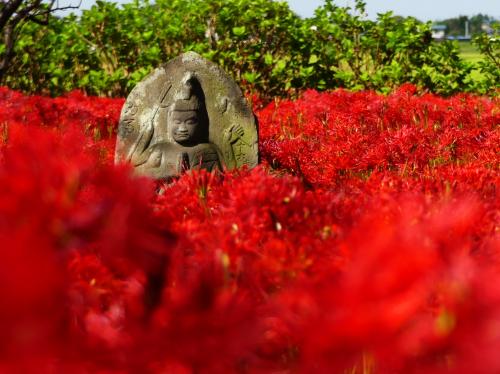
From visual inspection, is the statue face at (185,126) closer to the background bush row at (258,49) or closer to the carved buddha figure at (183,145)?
the carved buddha figure at (183,145)

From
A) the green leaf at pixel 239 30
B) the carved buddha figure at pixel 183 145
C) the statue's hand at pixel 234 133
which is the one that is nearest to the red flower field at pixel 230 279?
the carved buddha figure at pixel 183 145

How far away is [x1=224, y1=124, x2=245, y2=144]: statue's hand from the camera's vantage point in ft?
14.8

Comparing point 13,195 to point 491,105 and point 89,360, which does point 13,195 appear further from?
point 491,105

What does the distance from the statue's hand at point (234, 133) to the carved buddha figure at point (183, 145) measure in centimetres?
12

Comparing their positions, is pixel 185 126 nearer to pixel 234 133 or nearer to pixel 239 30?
pixel 234 133

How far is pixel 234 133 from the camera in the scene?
451 centimetres

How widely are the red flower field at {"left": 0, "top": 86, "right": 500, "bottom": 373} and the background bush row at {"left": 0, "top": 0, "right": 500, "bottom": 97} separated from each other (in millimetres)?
7624

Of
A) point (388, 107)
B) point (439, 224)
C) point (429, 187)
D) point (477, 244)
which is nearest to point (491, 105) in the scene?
point (388, 107)

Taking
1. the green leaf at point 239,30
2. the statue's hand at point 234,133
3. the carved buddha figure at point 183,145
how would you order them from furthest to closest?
1. the green leaf at point 239,30
2. the statue's hand at point 234,133
3. the carved buddha figure at point 183,145

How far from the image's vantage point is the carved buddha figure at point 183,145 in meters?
4.35

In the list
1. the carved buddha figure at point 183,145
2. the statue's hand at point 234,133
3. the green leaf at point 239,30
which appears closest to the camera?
the carved buddha figure at point 183,145

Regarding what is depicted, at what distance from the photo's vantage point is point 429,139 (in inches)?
196

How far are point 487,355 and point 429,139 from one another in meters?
4.49

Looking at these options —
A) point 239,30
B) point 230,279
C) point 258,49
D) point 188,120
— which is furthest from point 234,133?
point 258,49
